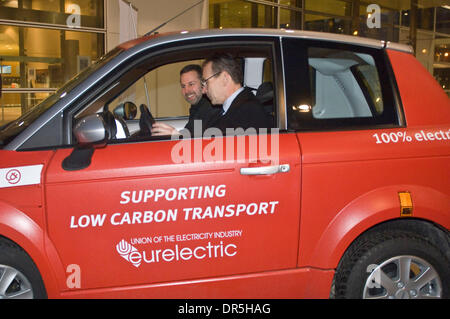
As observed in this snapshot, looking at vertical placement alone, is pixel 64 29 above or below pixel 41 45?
above

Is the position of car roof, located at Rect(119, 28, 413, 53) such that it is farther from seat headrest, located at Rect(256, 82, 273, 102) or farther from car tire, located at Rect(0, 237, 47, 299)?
car tire, located at Rect(0, 237, 47, 299)

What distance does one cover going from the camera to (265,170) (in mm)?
2576

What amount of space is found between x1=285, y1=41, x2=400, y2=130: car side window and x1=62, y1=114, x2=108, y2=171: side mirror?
0.98 m

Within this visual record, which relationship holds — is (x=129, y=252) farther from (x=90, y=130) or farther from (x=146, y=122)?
(x=146, y=122)

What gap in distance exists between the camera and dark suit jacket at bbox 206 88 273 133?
2842 mm

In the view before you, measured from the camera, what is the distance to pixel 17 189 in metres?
2.43

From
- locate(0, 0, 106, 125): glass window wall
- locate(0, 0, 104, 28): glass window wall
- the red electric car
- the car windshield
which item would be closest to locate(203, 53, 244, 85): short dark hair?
the red electric car

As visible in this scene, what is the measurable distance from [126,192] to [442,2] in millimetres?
19382

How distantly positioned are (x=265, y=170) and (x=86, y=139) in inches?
34.9

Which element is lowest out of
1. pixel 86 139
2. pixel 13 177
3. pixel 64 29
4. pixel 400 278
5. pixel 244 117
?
pixel 400 278

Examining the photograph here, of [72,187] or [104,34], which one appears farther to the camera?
[104,34]

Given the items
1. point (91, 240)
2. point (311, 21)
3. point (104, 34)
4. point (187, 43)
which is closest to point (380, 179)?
point (187, 43)

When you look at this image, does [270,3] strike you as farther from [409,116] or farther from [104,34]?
[409,116]

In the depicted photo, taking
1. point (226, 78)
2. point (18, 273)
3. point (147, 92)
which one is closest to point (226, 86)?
point (226, 78)
